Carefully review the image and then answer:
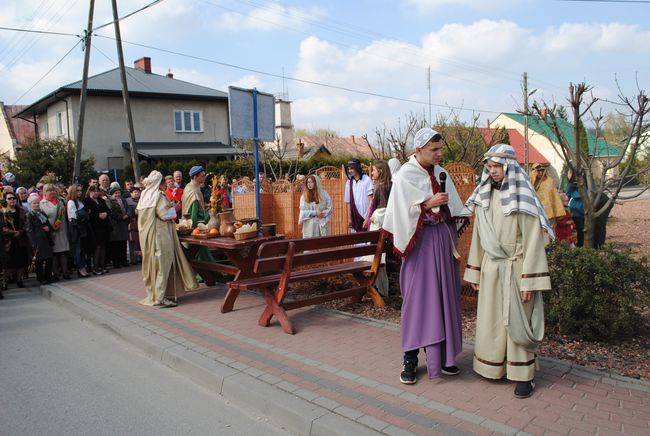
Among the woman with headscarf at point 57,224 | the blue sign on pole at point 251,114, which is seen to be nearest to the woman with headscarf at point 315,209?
the blue sign on pole at point 251,114

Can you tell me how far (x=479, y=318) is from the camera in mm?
4422

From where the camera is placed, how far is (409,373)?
14.9 feet

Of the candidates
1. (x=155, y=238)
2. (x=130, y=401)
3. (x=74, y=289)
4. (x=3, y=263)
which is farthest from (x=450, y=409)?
(x=3, y=263)

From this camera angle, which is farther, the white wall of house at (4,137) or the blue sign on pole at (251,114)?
the white wall of house at (4,137)

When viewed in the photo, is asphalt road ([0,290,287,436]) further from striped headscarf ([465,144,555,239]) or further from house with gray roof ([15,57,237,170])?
house with gray roof ([15,57,237,170])

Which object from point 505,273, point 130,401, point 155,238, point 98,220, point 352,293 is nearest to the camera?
point 505,273

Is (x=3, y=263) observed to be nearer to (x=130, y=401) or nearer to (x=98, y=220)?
(x=98, y=220)

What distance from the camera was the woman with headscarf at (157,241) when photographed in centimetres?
792

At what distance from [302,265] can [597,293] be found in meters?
3.31

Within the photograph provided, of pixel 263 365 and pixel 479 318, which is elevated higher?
pixel 479 318

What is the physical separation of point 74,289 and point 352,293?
5.54 m

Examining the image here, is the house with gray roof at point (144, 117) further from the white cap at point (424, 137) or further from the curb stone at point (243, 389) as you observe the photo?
the white cap at point (424, 137)

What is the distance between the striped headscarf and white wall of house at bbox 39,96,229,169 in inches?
1146

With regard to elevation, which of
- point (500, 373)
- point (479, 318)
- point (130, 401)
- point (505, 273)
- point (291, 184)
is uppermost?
point (291, 184)
